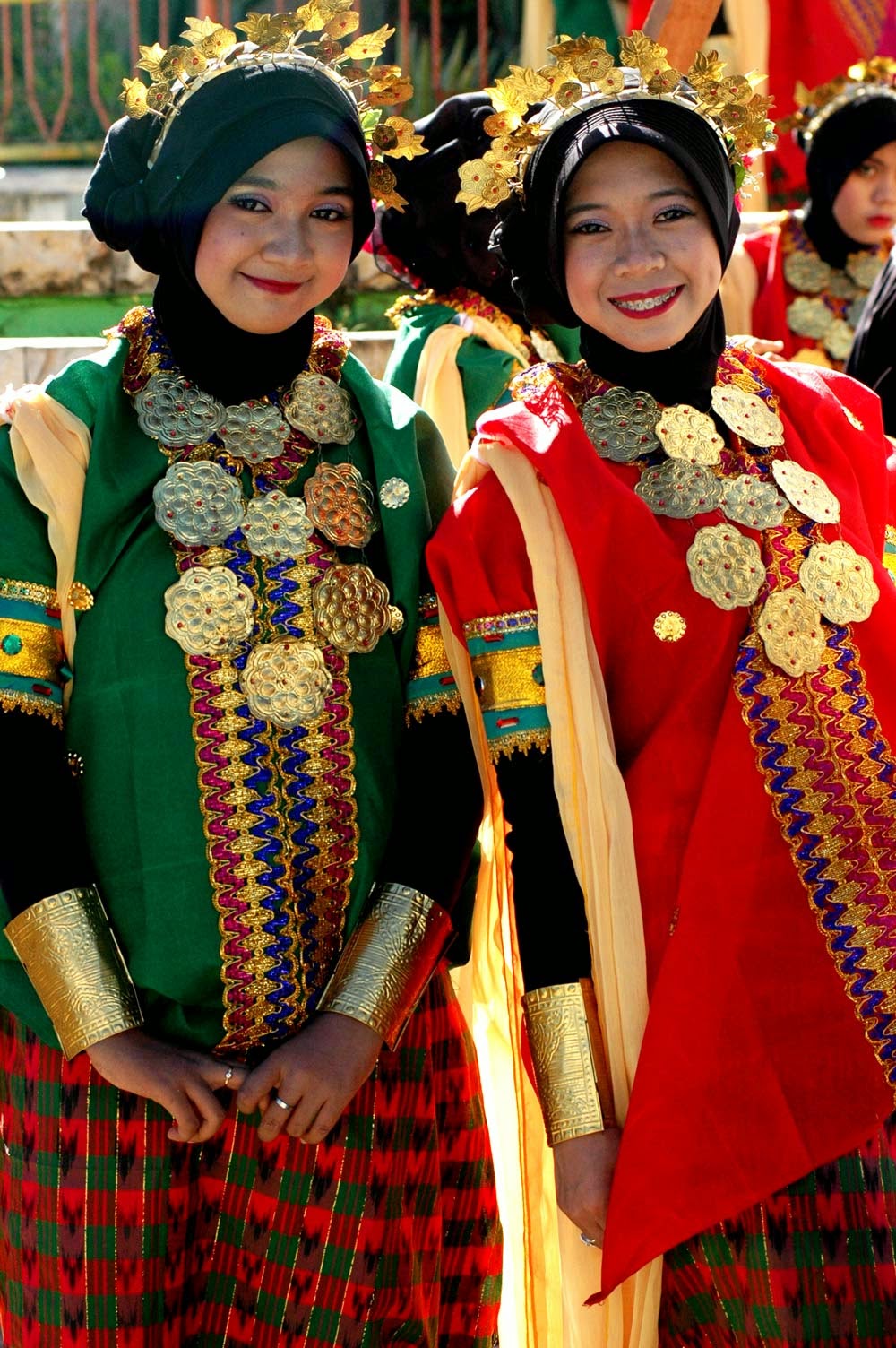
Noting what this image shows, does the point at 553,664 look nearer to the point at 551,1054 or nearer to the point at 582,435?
the point at 582,435

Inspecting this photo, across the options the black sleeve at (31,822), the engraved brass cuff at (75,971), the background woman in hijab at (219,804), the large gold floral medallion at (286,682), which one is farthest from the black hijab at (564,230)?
the engraved brass cuff at (75,971)

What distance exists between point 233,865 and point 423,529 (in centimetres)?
52

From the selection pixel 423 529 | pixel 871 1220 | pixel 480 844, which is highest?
pixel 423 529

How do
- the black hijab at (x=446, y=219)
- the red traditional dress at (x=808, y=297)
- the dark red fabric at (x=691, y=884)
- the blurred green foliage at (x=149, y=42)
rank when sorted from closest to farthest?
the dark red fabric at (x=691, y=884)
the black hijab at (x=446, y=219)
the red traditional dress at (x=808, y=297)
the blurred green foliage at (x=149, y=42)

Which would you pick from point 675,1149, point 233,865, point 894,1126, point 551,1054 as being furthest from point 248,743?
point 894,1126

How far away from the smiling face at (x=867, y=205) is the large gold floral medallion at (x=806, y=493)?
302 centimetres

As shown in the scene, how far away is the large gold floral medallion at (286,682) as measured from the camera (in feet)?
7.48

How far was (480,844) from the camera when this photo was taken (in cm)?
258

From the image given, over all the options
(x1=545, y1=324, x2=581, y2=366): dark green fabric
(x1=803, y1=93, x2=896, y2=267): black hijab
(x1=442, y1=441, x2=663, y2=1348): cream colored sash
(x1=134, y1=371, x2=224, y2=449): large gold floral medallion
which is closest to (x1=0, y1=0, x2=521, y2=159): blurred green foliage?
(x1=803, y1=93, x2=896, y2=267): black hijab

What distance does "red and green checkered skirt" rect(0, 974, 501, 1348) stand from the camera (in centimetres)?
223

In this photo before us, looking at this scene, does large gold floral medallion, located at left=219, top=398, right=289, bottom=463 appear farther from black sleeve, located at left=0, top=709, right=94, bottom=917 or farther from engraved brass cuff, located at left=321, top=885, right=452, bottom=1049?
engraved brass cuff, located at left=321, top=885, right=452, bottom=1049

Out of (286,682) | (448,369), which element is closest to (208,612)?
(286,682)

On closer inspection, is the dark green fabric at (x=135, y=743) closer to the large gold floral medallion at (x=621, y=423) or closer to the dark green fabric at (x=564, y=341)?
the large gold floral medallion at (x=621, y=423)

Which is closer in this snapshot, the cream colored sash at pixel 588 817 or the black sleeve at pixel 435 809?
the cream colored sash at pixel 588 817
